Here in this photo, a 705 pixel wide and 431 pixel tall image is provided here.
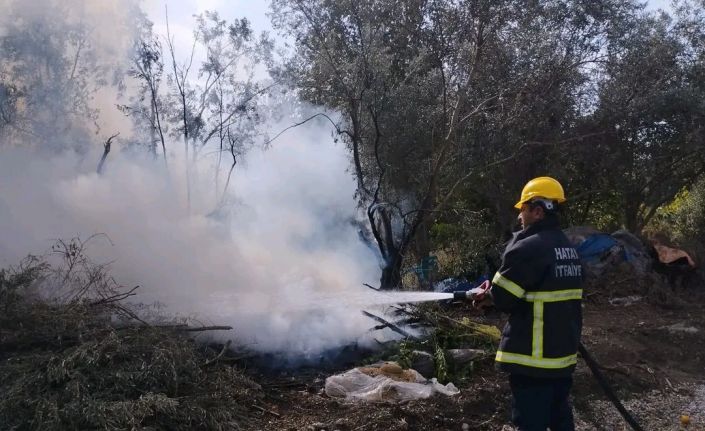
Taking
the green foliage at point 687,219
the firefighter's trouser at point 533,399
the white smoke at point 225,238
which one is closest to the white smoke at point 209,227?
the white smoke at point 225,238

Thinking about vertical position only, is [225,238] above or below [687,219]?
below

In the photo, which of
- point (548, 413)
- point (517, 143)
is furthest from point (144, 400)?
point (517, 143)

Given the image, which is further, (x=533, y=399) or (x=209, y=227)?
(x=209, y=227)

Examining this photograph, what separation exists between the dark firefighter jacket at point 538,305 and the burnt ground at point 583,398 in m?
1.37

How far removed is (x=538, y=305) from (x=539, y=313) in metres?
0.05

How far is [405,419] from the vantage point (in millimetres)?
4512

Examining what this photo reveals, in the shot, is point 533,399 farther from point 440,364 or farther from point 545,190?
point 440,364

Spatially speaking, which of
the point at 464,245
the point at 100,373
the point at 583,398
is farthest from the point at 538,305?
the point at 464,245

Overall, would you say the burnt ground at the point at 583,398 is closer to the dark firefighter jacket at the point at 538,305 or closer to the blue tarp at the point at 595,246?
the dark firefighter jacket at the point at 538,305

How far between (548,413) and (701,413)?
245 centimetres

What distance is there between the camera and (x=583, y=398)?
207 inches

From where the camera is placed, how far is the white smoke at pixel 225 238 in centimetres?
633

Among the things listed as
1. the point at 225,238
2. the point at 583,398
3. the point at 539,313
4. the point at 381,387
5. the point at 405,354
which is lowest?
the point at 583,398

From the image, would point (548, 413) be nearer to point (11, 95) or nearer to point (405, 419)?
point (405, 419)
